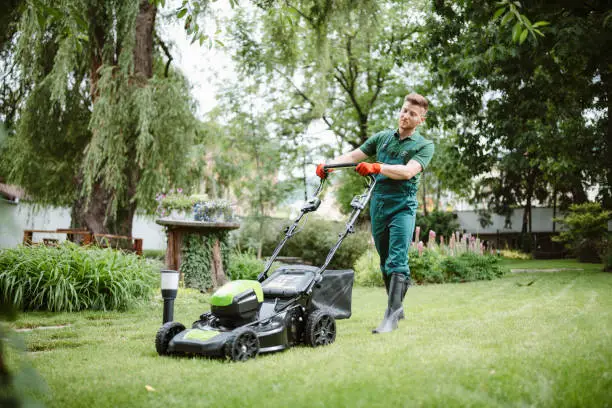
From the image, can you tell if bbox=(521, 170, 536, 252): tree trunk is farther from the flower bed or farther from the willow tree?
the flower bed

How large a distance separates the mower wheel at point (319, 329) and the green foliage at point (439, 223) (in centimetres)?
1844

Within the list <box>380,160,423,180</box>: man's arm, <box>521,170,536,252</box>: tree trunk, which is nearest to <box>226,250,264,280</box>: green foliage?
<box>380,160,423,180</box>: man's arm

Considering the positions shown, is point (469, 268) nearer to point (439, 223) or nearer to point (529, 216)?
point (439, 223)

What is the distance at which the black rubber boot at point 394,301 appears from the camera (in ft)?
13.7

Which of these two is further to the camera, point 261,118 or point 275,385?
point 261,118

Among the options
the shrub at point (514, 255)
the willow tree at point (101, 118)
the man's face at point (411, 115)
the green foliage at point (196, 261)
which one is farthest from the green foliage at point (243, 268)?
the shrub at point (514, 255)

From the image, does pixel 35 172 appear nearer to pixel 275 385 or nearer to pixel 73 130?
pixel 73 130

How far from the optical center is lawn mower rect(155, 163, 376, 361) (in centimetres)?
316

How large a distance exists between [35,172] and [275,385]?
32.6ft

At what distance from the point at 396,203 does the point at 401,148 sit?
463mm

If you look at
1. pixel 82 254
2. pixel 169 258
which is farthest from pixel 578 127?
pixel 82 254

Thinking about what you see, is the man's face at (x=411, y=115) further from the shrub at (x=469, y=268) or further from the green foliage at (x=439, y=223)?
the green foliage at (x=439, y=223)

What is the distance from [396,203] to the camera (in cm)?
436

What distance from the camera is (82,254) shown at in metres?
6.10
